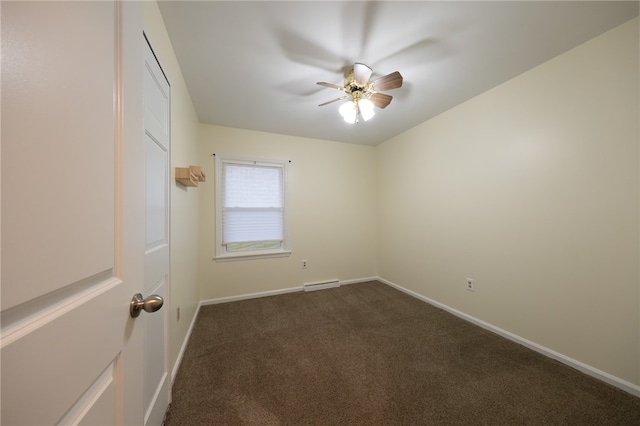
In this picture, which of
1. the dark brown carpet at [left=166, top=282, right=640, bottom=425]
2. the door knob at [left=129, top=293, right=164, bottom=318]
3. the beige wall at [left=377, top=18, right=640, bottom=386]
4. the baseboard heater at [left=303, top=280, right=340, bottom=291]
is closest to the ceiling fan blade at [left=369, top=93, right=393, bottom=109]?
the beige wall at [left=377, top=18, right=640, bottom=386]

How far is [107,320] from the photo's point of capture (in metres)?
0.49

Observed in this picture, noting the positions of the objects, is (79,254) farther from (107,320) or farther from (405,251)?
(405,251)

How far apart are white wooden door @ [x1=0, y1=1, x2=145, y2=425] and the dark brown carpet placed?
3.71 feet

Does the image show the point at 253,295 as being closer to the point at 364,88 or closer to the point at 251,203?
the point at 251,203

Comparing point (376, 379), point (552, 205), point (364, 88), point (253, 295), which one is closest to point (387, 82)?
point (364, 88)

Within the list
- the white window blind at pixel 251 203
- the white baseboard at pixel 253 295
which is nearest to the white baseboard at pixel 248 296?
the white baseboard at pixel 253 295

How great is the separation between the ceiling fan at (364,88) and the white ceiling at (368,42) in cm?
15

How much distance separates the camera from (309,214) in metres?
3.46

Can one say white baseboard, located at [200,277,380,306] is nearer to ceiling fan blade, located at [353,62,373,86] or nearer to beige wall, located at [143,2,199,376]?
beige wall, located at [143,2,199,376]

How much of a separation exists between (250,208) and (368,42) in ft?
8.02

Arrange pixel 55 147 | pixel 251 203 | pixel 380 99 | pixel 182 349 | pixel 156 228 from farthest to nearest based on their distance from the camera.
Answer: pixel 251 203 → pixel 380 99 → pixel 182 349 → pixel 156 228 → pixel 55 147

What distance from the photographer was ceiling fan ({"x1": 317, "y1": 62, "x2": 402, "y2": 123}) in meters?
1.71

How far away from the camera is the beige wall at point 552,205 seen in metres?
1.47

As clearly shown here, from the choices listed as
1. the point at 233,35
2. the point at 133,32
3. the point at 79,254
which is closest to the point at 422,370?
the point at 79,254
